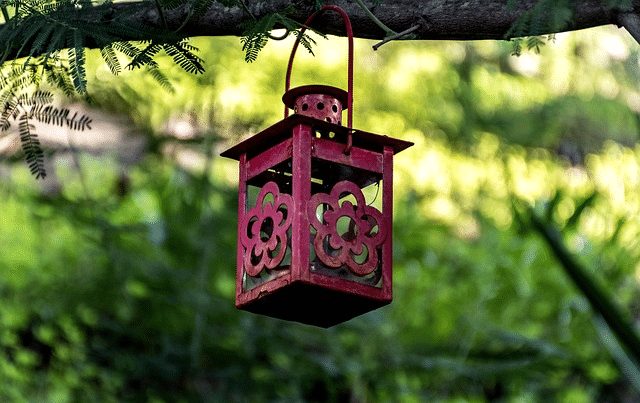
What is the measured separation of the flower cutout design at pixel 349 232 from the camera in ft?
8.63

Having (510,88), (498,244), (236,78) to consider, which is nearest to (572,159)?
(510,88)

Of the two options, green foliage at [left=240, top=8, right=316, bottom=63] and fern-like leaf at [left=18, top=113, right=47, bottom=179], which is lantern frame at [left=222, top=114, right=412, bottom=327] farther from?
fern-like leaf at [left=18, top=113, right=47, bottom=179]

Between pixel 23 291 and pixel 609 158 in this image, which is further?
pixel 609 158

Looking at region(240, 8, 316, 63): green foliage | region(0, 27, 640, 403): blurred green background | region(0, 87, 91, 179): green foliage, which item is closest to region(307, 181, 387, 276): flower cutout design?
region(240, 8, 316, 63): green foliage

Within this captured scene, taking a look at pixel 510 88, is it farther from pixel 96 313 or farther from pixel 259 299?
pixel 259 299

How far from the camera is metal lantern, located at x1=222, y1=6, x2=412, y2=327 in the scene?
8.57 feet

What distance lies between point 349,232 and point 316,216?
15 centimetres

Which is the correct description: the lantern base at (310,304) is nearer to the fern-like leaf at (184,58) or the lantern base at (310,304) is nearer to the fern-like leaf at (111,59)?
the fern-like leaf at (184,58)

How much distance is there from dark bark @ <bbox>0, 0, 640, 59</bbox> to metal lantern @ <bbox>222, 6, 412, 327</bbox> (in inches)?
3.4

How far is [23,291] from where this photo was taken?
7.91 meters

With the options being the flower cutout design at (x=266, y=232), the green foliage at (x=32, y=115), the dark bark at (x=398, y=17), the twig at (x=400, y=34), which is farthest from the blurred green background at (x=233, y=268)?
the twig at (x=400, y=34)

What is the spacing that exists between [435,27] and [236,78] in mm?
4652

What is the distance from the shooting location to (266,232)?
2.87m

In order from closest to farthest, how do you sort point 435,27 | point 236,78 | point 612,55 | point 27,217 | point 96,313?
point 435,27 < point 236,78 < point 96,313 < point 27,217 < point 612,55
